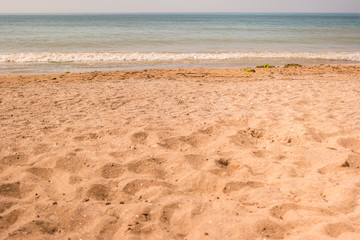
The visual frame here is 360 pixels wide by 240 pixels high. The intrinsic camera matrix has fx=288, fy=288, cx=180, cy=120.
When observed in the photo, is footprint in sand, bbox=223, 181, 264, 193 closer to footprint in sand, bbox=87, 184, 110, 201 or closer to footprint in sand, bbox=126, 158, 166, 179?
footprint in sand, bbox=126, 158, 166, 179

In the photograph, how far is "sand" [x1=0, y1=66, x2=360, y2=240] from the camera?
2.49m

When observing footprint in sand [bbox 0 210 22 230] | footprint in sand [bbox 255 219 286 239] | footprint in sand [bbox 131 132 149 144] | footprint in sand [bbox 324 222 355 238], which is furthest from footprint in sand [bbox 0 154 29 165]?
footprint in sand [bbox 324 222 355 238]

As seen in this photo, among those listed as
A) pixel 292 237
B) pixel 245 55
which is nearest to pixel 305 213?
pixel 292 237

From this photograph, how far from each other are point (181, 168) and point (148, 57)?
12.6m

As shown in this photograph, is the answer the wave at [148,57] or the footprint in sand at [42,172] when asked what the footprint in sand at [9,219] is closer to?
the footprint in sand at [42,172]

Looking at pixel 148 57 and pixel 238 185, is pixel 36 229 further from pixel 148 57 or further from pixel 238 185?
pixel 148 57

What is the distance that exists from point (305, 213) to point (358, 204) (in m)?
0.54

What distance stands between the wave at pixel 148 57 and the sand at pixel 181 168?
8.84 meters

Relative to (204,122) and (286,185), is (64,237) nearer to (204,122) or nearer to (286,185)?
(286,185)

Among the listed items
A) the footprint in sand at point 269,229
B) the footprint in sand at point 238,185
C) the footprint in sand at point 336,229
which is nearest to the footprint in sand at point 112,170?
the footprint in sand at point 238,185

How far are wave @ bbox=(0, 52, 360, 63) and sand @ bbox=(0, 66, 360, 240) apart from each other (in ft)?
29.0

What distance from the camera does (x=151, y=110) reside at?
18.3 ft

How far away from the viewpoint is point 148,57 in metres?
15.3

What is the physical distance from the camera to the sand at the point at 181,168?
2.49m
